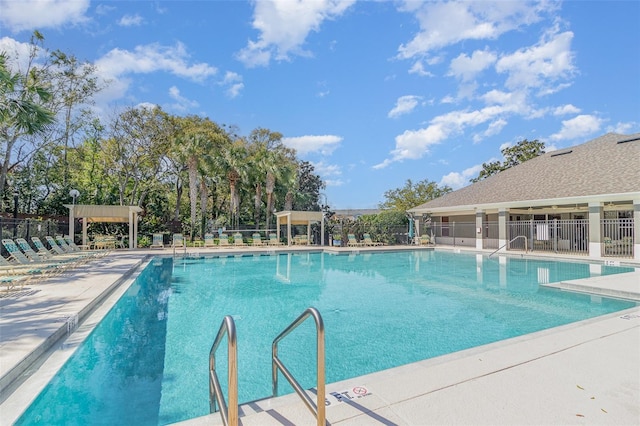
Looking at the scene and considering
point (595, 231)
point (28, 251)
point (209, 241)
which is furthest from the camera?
point (209, 241)

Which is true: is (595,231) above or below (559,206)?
below

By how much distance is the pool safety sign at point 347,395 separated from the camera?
9.80ft

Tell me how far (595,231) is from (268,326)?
18.0 metres

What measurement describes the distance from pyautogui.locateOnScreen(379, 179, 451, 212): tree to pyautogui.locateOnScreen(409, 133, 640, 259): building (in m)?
9.12

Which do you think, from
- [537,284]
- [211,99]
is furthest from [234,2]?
[211,99]

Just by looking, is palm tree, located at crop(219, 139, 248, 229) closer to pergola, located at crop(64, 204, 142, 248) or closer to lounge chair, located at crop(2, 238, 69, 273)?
pergola, located at crop(64, 204, 142, 248)

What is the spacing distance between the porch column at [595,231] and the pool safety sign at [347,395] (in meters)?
19.1

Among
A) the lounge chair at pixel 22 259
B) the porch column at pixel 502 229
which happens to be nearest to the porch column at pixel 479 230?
the porch column at pixel 502 229

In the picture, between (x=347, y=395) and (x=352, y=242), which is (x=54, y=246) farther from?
(x=352, y=242)

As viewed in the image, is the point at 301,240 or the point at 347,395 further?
the point at 301,240

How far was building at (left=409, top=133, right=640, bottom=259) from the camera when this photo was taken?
17.1 meters

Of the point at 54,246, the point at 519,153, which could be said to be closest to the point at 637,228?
the point at 519,153

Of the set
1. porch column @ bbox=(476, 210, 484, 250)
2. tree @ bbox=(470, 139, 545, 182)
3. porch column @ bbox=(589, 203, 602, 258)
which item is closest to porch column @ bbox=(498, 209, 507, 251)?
porch column @ bbox=(476, 210, 484, 250)

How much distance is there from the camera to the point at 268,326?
6758 millimetres
